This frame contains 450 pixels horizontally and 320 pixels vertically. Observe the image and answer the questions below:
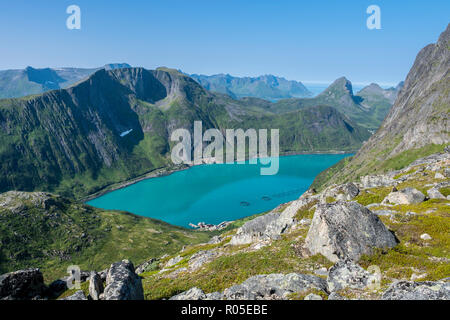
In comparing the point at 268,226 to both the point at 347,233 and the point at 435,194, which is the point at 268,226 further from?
the point at 435,194

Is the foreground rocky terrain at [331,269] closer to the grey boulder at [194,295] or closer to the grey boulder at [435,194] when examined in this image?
the grey boulder at [194,295]

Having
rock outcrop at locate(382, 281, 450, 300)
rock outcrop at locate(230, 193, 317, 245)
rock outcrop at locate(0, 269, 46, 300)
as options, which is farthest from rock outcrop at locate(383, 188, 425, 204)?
rock outcrop at locate(0, 269, 46, 300)

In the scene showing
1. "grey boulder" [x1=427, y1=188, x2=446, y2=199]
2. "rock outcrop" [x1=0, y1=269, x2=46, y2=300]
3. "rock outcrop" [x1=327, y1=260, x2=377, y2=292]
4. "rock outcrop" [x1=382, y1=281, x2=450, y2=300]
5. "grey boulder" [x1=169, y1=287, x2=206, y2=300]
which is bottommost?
"rock outcrop" [x1=0, y1=269, x2=46, y2=300]

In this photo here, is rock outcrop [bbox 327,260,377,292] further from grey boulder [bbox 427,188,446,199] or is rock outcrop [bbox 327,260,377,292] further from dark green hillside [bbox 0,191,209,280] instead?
dark green hillside [bbox 0,191,209,280]

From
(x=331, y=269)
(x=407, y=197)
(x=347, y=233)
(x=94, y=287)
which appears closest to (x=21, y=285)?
(x=94, y=287)

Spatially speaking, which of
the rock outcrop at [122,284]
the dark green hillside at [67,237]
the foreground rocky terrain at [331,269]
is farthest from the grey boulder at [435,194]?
the dark green hillside at [67,237]
